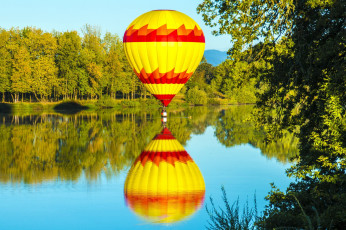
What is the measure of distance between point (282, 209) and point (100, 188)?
30.0 ft

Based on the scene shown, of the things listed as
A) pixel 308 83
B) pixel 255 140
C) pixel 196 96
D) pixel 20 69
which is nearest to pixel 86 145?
pixel 255 140

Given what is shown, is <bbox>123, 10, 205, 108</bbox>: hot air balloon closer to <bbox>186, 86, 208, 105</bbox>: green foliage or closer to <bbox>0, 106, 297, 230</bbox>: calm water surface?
<bbox>0, 106, 297, 230</bbox>: calm water surface

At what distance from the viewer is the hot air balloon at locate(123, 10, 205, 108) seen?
34.7 m

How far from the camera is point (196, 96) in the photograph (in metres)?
83.1

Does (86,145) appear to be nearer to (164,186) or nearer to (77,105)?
(164,186)

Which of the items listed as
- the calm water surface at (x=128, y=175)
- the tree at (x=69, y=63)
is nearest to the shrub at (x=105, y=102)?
the tree at (x=69, y=63)

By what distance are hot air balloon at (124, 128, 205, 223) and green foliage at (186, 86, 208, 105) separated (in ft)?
178

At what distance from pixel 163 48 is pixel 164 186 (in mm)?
16825

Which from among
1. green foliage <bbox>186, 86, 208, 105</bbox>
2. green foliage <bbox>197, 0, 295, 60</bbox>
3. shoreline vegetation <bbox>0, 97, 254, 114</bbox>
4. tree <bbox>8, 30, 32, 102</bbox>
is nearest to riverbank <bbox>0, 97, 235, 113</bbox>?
shoreline vegetation <bbox>0, 97, 254, 114</bbox>

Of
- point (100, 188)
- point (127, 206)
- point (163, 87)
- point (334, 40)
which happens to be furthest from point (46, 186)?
point (163, 87)

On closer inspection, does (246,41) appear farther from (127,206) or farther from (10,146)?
(10,146)

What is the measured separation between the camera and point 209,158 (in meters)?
26.1

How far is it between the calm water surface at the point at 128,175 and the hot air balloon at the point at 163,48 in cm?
354

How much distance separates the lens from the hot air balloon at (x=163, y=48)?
34.7 m
